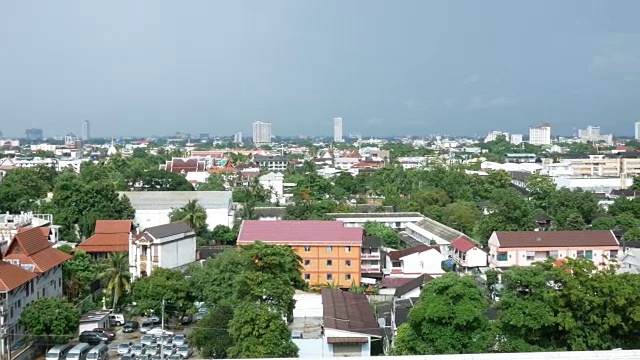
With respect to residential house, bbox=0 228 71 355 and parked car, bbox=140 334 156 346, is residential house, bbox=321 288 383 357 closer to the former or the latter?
parked car, bbox=140 334 156 346

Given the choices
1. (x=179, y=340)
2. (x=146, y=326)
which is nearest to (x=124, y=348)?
(x=179, y=340)

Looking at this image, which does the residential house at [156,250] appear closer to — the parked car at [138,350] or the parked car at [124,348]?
the parked car at [124,348]

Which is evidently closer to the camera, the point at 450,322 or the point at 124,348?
the point at 450,322

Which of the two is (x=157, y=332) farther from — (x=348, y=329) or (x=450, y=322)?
(x=450, y=322)

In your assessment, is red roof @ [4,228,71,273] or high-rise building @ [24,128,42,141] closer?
red roof @ [4,228,71,273]

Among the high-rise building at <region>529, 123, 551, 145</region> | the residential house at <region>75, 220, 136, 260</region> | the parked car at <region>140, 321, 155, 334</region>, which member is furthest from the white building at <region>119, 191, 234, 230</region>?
the high-rise building at <region>529, 123, 551, 145</region>

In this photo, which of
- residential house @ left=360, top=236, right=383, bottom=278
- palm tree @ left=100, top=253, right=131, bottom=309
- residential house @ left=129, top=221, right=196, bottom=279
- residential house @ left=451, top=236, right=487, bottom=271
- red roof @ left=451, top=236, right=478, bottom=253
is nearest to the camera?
palm tree @ left=100, top=253, right=131, bottom=309

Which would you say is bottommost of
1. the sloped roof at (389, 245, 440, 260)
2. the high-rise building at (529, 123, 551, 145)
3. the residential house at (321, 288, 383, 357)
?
the residential house at (321, 288, 383, 357)
